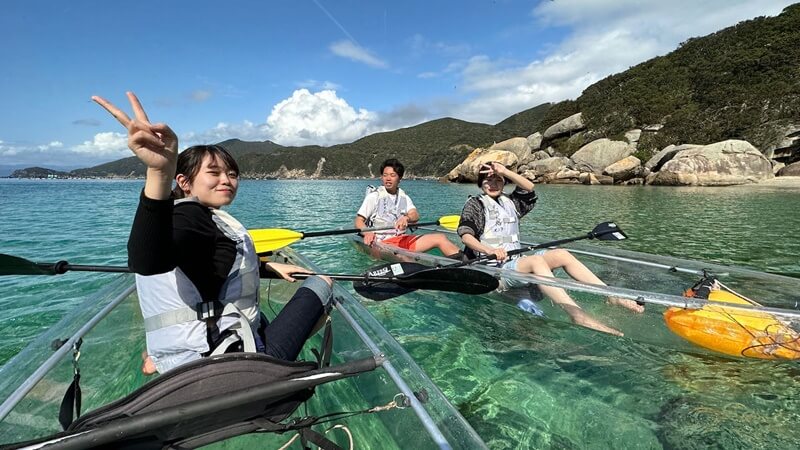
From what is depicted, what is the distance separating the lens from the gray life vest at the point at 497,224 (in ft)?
15.9

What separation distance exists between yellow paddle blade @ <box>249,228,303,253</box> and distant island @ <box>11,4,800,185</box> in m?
32.1

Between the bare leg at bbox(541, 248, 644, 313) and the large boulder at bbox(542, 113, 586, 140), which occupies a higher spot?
the large boulder at bbox(542, 113, 586, 140)

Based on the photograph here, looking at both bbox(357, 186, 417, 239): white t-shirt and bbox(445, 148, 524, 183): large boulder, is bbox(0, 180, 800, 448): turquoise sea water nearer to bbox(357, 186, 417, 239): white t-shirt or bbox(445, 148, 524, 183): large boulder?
bbox(357, 186, 417, 239): white t-shirt

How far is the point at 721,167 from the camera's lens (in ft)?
91.6

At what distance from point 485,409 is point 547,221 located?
11.1 m

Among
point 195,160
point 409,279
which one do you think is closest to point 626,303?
point 409,279

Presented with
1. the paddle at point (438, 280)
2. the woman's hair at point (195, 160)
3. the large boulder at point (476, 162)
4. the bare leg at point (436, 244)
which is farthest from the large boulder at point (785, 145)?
the woman's hair at point (195, 160)

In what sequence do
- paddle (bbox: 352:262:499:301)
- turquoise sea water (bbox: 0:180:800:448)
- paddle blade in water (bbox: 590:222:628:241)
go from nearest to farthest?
turquoise sea water (bbox: 0:180:800:448) < paddle (bbox: 352:262:499:301) < paddle blade in water (bbox: 590:222:628:241)

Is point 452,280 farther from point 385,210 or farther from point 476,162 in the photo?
point 476,162

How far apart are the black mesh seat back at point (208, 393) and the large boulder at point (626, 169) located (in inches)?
1488

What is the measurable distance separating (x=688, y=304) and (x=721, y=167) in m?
32.4

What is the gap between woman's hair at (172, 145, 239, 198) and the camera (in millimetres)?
2004

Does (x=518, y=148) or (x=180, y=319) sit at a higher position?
(x=518, y=148)

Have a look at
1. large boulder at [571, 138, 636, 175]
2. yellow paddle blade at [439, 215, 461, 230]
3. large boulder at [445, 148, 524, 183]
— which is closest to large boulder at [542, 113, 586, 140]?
large boulder at [445, 148, 524, 183]
